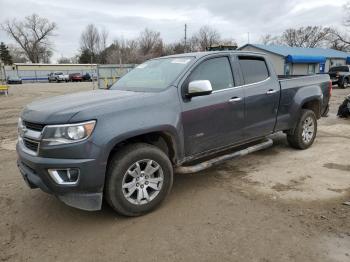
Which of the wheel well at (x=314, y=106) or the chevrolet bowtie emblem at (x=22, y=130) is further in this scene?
the wheel well at (x=314, y=106)

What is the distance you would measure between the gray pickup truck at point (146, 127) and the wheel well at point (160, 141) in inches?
0.5

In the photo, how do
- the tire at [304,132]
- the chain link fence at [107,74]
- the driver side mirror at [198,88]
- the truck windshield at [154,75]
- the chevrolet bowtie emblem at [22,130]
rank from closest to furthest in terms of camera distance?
the chevrolet bowtie emblem at [22,130] → the driver side mirror at [198,88] → the truck windshield at [154,75] → the tire at [304,132] → the chain link fence at [107,74]

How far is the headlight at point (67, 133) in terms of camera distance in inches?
122

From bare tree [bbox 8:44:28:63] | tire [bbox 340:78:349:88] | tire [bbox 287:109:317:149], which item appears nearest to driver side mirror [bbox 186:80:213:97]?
tire [bbox 287:109:317:149]

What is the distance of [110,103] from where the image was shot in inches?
133

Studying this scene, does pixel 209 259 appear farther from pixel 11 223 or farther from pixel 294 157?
pixel 294 157

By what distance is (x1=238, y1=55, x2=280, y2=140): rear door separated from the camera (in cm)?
473

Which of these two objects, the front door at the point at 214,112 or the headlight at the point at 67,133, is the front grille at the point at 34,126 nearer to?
the headlight at the point at 67,133

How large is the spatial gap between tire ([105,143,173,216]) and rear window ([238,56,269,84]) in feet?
6.51

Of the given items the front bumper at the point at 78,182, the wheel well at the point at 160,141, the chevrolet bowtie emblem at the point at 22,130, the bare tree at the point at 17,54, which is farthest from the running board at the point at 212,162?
the bare tree at the point at 17,54

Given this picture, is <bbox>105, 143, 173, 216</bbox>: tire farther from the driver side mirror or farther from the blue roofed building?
the blue roofed building

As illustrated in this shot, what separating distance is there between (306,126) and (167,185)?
3.50 metres

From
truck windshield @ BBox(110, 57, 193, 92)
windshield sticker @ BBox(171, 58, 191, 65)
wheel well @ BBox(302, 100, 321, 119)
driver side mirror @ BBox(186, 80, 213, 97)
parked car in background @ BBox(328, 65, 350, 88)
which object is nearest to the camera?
driver side mirror @ BBox(186, 80, 213, 97)

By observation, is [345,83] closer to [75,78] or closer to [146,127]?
[146,127]
